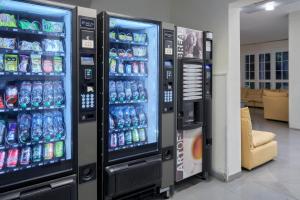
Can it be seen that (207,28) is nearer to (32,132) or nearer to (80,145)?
(80,145)

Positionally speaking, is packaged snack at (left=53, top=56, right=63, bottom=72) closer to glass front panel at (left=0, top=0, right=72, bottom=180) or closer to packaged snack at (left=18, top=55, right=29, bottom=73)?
glass front panel at (left=0, top=0, right=72, bottom=180)

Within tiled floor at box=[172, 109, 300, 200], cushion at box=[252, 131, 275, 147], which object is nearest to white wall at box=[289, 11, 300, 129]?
tiled floor at box=[172, 109, 300, 200]

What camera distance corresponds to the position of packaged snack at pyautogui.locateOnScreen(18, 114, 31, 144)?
195 centimetres

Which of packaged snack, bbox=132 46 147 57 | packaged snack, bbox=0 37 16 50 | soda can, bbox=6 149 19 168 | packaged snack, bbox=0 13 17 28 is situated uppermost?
packaged snack, bbox=0 13 17 28

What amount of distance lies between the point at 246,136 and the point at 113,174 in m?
2.15

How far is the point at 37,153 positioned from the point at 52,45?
88 cm

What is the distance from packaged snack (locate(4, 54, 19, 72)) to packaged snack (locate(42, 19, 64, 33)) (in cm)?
32

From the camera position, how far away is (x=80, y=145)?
2.10 meters

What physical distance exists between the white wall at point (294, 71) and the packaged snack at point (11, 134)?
21.6 ft

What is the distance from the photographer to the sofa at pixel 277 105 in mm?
7349

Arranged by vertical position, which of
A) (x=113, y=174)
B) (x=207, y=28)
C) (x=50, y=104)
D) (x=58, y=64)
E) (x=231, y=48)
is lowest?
(x=113, y=174)

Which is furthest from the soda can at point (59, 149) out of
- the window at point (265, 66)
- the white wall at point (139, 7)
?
the window at point (265, 66)

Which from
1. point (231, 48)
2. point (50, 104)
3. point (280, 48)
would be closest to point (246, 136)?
point (231, 48)

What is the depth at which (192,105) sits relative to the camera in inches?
122
